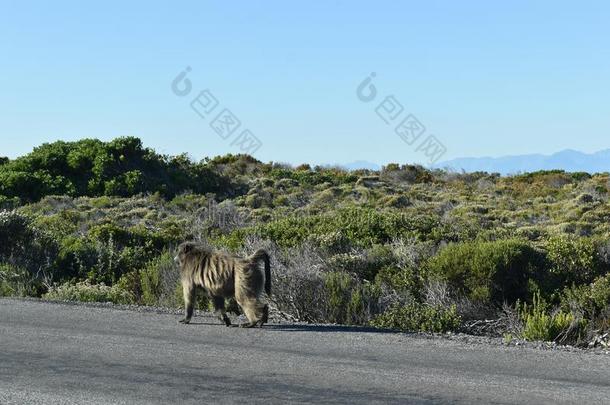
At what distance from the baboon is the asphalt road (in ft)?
0.79

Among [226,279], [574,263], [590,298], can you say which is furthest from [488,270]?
[226,279]

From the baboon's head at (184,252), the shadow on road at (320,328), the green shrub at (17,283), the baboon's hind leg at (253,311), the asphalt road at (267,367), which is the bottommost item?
the asphalt road at (267,367)

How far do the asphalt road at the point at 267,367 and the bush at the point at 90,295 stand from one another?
2.63 m

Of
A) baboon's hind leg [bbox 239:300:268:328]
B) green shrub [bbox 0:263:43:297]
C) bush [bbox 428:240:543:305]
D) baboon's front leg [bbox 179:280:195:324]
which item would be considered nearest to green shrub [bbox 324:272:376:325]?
bush [bbox 428:240:543:305]

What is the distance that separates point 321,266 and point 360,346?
4111 mm

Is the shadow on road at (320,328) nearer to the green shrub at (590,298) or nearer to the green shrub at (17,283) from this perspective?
the green shrub at (590,298)

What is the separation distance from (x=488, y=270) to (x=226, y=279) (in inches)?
162

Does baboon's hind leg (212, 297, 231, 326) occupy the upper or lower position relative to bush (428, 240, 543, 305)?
lower

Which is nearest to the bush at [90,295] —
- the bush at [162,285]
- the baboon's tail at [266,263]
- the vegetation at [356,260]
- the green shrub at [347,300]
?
the vegetation at [356,260]

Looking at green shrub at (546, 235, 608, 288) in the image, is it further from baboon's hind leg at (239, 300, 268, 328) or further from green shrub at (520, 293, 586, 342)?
baboon's hind leg at (239, 300, 268, 328)

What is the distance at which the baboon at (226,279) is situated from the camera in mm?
10016

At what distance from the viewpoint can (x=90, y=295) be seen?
13164 mm

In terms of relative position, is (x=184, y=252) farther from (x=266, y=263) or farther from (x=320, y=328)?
(x=320, y=328)

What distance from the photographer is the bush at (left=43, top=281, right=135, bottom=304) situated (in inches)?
517
